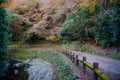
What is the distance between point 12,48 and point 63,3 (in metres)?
13.1

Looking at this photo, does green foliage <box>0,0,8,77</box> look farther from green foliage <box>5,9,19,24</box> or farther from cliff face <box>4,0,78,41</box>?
green foliage <box>5,9,19,24</box>

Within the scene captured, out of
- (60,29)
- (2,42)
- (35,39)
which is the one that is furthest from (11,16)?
(2,42)

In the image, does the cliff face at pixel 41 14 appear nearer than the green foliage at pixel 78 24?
No

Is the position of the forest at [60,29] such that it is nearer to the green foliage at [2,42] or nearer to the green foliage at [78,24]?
the green foliage at [78,24]

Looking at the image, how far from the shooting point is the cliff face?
25794mm

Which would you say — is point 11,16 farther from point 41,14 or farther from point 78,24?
point 78,24

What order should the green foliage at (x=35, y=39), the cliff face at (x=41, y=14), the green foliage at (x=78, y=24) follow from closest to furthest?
the green foliage at (x=78, y=24)
the cliff face at (x=41, y=14)
the green foliage at (x=35, y=39)

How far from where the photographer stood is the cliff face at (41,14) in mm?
25794

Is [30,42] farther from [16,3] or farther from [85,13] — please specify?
[85,13]

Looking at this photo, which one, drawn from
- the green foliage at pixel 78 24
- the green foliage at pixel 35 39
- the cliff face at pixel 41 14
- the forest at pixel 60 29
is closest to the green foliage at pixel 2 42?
the forest at pixel 60 29

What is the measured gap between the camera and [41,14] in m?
28.0

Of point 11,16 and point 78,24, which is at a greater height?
point 11,16

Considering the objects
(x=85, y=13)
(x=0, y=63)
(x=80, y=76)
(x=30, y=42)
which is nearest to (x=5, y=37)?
(x=0, y=63)

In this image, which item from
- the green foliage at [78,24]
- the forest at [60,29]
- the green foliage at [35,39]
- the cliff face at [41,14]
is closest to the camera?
the forest at [60,29]
